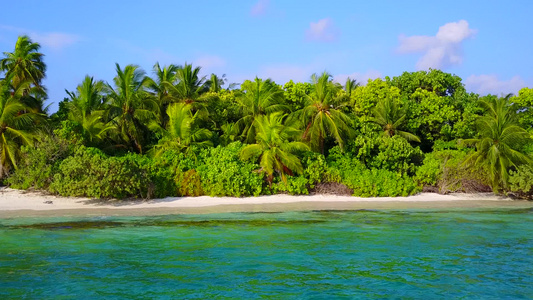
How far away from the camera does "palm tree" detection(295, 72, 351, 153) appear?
26.9 metres

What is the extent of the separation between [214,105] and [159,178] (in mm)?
9002

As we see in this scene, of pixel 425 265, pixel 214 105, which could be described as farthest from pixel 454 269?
pixel 214 105

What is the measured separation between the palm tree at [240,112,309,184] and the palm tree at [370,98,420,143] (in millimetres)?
7886

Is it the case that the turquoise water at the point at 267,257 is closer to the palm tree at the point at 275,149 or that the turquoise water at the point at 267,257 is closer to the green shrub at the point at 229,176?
the green shrub at the point at 229,176

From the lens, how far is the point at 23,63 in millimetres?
27141

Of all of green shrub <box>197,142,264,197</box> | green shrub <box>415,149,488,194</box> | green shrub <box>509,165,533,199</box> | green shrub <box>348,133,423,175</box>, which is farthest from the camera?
green shrub <box>348,133,423,175</box>

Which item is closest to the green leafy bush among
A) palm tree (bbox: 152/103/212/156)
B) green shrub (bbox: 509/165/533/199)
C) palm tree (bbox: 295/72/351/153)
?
palm tree (bbox: 295/72/351/153)

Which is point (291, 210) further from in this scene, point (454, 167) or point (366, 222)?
point (454, 167)

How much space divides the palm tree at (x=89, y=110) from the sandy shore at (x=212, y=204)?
4551 mm

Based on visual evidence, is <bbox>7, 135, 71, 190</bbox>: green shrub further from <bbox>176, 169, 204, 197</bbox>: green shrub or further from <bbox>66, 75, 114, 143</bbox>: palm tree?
<bbox>176, 169, 204, 197</bbox>: green shrub

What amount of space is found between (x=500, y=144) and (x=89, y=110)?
881 inches

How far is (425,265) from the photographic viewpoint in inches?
475

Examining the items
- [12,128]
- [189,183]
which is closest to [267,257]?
[189,183]

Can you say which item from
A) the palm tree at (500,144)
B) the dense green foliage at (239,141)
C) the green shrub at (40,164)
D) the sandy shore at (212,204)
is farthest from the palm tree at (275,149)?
the palm tree at (500,144)
